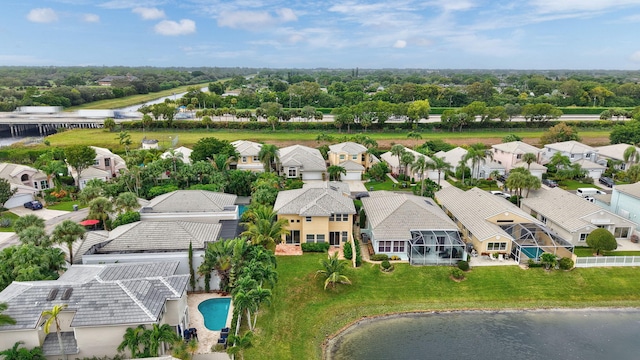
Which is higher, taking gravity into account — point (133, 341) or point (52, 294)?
point (52, 294)

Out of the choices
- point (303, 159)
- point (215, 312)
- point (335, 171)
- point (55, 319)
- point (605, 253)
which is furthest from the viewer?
point (303, 159)

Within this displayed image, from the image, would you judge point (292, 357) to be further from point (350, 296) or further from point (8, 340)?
point (8, 340)

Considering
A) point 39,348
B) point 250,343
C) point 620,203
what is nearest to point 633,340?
point 620,203

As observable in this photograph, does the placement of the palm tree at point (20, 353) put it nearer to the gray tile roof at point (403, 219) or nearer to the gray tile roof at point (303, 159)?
the gray tile roof at point (403, 219)

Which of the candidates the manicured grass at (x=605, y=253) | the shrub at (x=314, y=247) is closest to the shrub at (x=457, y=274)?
the shrub at (x=314, y=247)

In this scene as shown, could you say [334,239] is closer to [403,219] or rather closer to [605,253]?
[403,219]

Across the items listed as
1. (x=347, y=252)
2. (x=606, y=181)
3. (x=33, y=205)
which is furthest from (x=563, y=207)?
(x=33, y=205)
